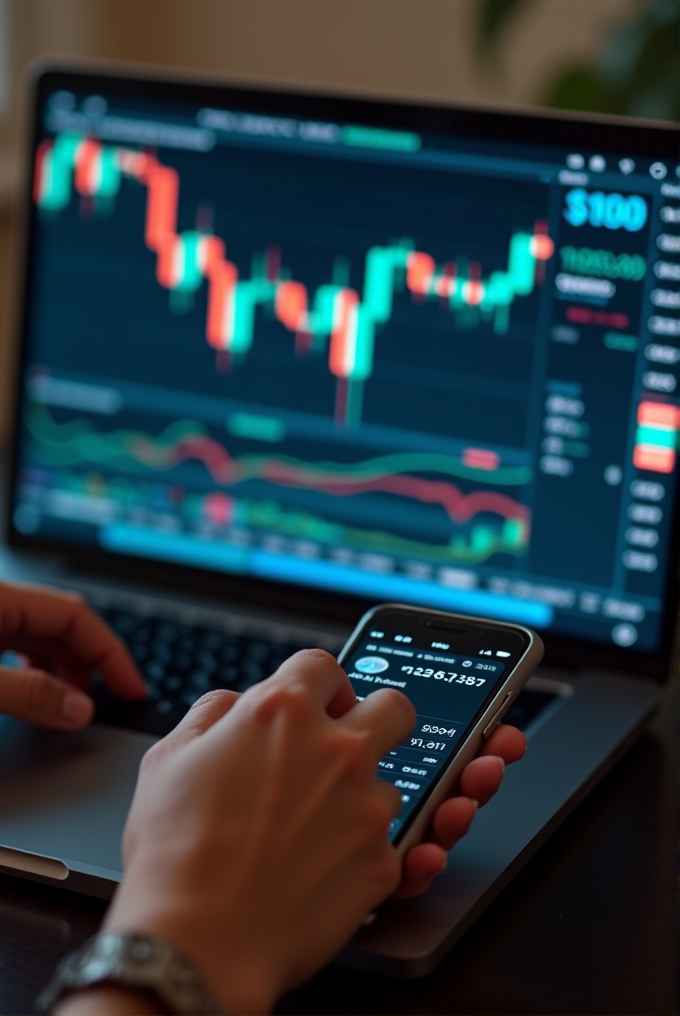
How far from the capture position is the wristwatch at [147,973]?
382mm

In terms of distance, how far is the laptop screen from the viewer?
74 cm

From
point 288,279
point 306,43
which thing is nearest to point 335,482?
point 288,279

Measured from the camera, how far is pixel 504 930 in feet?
1.70

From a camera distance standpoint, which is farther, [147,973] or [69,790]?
[69,790]

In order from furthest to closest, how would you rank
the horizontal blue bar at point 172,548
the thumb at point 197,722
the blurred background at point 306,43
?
the blurred background at point 306,43
the horizontal blue bar at point 172,548
the thumb at point 197,722

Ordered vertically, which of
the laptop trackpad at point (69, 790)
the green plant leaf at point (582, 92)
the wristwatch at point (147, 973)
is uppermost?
the green plant leaf at point (582, 92)

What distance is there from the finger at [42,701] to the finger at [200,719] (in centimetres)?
16

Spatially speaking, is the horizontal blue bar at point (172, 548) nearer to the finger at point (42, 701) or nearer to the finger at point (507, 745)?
the finger at point (42, 701)

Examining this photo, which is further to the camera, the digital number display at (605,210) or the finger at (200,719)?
the digital number display at (605,210)

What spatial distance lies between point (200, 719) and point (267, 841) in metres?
0.09

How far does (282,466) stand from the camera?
0.85 metres

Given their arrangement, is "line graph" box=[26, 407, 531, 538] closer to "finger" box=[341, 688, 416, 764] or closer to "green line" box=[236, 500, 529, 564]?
"green line" box=[236, 500, 529, 564]

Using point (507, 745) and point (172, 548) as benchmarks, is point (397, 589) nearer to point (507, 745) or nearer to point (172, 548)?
point (172, 548)

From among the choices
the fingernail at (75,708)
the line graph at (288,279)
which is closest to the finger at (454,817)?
the fingernail at (75,708)
